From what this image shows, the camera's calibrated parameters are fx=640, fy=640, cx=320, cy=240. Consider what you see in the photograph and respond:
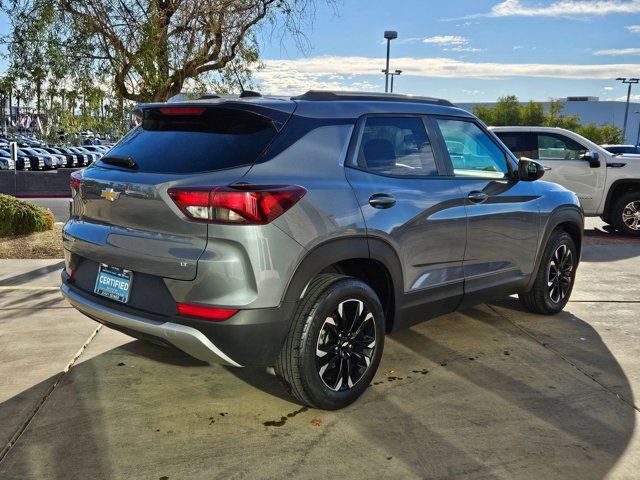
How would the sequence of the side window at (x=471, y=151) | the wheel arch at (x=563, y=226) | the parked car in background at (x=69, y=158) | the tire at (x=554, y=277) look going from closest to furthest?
1. the side window at (x=471, y=151)
2. the wheel arch at (x=563, y=226)
3. the tire at (x=554, y=277)
4. the parked car in background at (x=69, y=158)

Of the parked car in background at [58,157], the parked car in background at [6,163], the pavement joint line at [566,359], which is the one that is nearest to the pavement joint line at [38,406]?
the pavement joint line at [566,359]

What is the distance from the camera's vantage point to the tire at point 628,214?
1118 centimetres

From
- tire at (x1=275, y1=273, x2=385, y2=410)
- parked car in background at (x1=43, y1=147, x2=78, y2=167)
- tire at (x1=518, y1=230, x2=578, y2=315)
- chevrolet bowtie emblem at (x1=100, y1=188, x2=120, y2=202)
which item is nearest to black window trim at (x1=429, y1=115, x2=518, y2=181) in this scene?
tire at (x1=518, y1=230, x2=578, y2=315)

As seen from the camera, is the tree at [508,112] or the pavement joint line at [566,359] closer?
the pavement joint line at [566,359]

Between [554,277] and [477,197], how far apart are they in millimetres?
1628

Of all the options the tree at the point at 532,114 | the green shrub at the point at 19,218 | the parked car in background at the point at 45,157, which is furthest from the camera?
the tree at the point at 532,114

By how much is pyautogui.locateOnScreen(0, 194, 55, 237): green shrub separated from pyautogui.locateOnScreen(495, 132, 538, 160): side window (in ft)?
24.8

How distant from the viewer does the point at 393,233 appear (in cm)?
376

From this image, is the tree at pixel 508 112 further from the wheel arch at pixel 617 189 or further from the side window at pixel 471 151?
the side window at pixel 471 151

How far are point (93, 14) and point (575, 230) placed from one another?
5633mm

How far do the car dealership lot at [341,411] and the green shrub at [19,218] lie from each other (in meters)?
4.45

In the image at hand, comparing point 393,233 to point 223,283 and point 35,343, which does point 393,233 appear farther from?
point 35,343

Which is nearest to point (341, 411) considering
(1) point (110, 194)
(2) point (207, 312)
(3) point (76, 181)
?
(2) point (207, 312)

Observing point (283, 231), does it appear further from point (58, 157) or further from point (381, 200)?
point (58, 157)
